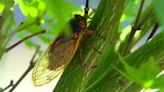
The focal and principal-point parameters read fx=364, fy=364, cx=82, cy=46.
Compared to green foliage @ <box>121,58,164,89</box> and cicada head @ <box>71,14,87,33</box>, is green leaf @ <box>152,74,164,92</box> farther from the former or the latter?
cicada head @ <box>71,14,87,33</box>

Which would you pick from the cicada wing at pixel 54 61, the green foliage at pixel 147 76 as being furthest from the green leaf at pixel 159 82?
the cicada wing at pixel 54 61

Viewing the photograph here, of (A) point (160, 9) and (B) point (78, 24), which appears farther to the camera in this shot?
(B) point (78, 24)

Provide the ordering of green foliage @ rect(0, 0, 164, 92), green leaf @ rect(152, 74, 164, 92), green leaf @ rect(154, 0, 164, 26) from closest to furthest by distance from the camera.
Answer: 1. green leaf @ rect(154, 0, 164, 26)
2. green leaf @ rect(152, 74, 164, 92)
3. green foliage @ rect(0, 0, 164, 92)

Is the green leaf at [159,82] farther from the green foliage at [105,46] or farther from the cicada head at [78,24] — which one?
the cicada head at [78,24]

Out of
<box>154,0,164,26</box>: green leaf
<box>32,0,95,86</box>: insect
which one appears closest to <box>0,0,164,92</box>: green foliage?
<box>32,0,95,86</box>: insect

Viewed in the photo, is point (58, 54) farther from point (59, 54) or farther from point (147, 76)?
point (147, 76)

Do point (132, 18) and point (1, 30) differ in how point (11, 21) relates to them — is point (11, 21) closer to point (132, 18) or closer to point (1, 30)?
point (1, 30)

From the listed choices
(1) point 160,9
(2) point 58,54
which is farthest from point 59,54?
(1) point 160,9
